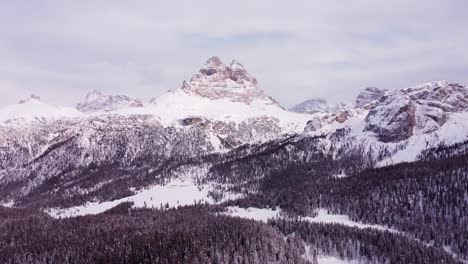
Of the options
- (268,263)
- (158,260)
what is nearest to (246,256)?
(268,263)

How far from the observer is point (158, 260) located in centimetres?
19425

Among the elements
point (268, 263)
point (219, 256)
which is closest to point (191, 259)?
point (219, 256)

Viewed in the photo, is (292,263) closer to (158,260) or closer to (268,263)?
(268,263)

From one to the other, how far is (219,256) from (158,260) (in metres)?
21.9

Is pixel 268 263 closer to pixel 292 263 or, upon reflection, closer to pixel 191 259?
pixel 292 263

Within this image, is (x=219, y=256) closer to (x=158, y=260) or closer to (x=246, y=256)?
(x=246, y=256)

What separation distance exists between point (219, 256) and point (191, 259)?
35.7ft

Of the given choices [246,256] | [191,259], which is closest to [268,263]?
[246,256]

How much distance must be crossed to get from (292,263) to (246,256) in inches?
683

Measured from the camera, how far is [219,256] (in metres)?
197

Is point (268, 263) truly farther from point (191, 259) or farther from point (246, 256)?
point (191, 259)

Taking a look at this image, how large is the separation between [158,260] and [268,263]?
39800 millimetres

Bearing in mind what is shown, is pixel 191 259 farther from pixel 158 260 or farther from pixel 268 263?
pixel 268 263

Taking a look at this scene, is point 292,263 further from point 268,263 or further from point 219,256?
point 219,256
